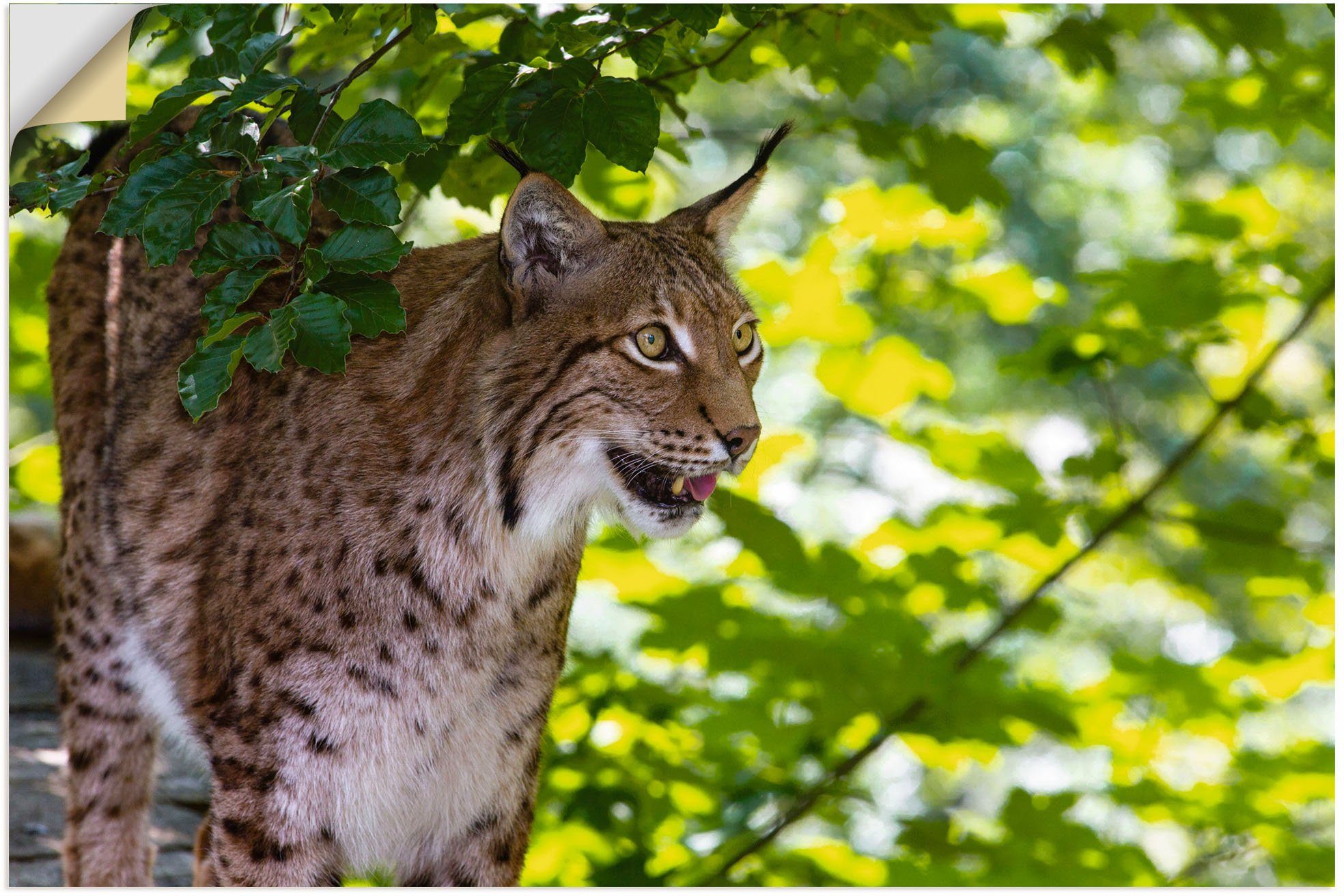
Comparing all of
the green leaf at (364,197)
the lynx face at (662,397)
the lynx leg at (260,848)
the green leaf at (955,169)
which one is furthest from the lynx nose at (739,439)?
the green leaf at (955,169)

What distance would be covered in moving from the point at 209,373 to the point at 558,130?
609 mm

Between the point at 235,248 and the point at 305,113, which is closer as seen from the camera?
the point at 235,248

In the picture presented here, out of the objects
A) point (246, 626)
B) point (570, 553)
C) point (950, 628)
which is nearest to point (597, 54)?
point (570, 553)

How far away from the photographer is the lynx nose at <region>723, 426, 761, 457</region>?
6.80 ft

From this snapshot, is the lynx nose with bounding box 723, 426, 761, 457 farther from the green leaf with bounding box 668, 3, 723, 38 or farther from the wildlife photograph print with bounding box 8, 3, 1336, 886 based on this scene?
the green leaf with bounding box 668, 3, 723, 38

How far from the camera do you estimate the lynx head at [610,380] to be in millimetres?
2090

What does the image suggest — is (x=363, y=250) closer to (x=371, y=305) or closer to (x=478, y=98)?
(x=371, y=305)

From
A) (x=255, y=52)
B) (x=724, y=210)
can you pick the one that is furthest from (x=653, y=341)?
(x=255, y=52)

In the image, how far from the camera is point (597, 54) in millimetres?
2027

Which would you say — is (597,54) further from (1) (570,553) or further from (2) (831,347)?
(2) (831,347)

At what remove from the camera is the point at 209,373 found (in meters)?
1.82

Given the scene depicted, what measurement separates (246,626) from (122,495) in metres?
0.78

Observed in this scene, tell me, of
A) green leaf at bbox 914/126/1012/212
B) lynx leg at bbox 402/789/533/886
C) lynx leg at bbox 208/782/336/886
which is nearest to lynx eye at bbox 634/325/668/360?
lynx leg at bbox 402/789/533/886

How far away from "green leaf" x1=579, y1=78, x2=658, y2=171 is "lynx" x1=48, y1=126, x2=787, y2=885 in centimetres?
15
